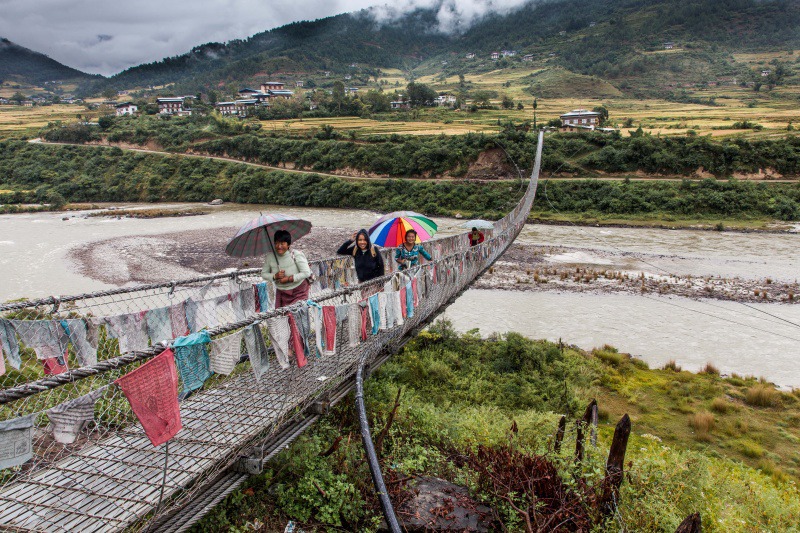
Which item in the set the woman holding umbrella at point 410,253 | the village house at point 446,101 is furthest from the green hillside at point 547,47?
the woman holding umbrella at point 410,253

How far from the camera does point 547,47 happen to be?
385 ft

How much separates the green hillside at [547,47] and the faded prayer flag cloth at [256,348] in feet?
245

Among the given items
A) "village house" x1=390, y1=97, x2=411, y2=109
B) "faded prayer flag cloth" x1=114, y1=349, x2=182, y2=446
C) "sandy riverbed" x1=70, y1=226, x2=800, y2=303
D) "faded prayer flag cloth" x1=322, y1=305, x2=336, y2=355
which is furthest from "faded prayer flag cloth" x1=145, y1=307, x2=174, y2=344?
"village house" x1=390, y1=97, x2=411, y2=109

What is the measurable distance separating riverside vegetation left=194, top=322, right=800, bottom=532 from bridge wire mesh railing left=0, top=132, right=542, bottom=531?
0.46 m

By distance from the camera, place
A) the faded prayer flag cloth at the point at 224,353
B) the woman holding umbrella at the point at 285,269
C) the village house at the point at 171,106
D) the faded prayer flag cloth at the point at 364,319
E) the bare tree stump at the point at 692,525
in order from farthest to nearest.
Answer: the village house at the point at 171,106, the faded prayer flag cloth at the point at 364,319, the woman holding umbrella at the point at 285,269, the faded prayer flag cloth at the point at 224,353, the bare tree stump at the point at 692,525

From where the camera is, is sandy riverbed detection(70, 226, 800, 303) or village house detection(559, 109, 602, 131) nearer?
sandy riverbed detection(70, 226, 800, 303)

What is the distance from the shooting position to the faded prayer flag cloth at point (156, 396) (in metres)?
2.39

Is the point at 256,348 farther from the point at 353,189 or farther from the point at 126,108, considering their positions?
the point at 126,108

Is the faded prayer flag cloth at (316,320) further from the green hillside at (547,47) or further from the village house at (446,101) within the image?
the green hillside at (547,47)

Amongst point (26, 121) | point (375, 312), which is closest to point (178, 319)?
point (375, 312)

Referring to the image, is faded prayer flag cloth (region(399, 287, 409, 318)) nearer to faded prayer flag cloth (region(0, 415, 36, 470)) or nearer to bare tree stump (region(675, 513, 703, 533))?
bare tree stump (region(675, 513, 703, 533))

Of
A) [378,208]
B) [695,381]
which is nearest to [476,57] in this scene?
[378,208]

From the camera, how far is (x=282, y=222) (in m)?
4.78

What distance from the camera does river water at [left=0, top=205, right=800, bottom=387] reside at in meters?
10.8
